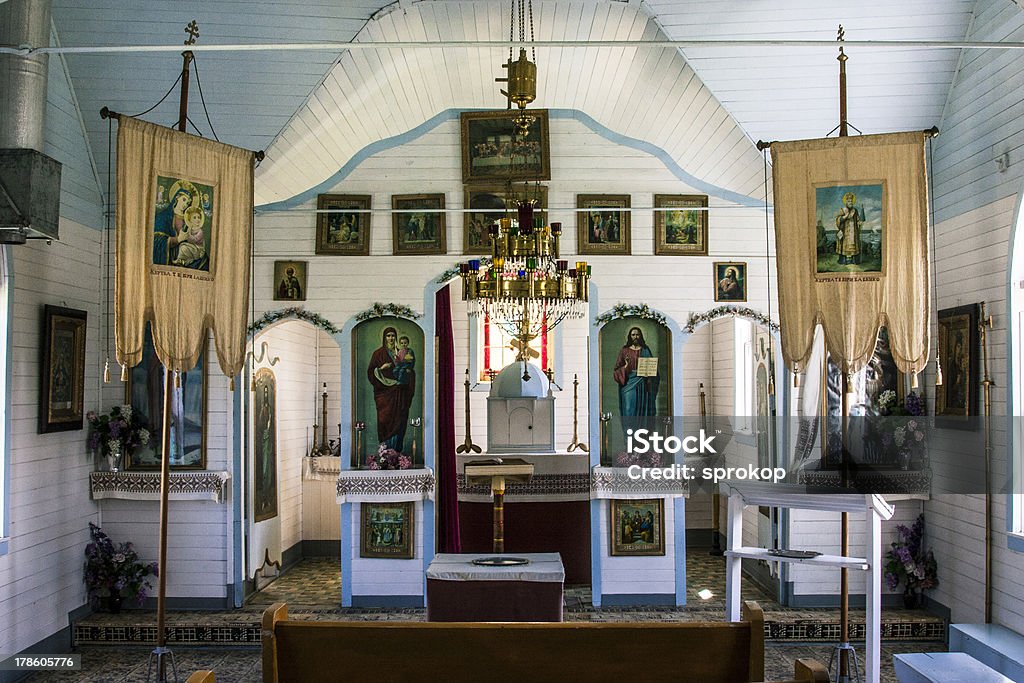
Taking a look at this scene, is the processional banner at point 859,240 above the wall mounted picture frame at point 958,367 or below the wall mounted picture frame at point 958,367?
above

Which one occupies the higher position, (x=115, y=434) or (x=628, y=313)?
(x=628, y=313)

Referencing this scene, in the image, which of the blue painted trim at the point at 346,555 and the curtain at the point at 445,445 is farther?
the curtain at the point at 445,445

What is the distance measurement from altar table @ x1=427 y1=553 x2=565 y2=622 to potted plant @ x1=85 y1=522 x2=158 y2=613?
11.2ft

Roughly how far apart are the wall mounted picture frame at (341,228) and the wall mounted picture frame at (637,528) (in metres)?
3.44

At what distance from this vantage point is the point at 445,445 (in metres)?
9.48

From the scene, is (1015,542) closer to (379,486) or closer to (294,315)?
(379,486)

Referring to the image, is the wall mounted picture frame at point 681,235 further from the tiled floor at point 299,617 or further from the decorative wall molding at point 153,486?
the decorative wall molding at point 153,486

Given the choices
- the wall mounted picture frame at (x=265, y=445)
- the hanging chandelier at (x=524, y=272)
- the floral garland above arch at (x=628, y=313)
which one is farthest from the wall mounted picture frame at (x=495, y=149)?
Answer: the wall mounted picture frame at (x=265, y=445)

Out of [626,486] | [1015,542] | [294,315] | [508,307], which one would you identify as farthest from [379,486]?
[1015,542]

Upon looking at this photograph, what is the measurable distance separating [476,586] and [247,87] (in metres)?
4.36

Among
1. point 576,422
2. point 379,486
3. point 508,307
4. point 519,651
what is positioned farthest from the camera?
point 576,422

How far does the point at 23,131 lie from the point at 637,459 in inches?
226

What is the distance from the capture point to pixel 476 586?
6.21 metres

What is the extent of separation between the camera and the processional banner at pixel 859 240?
18.9ft
